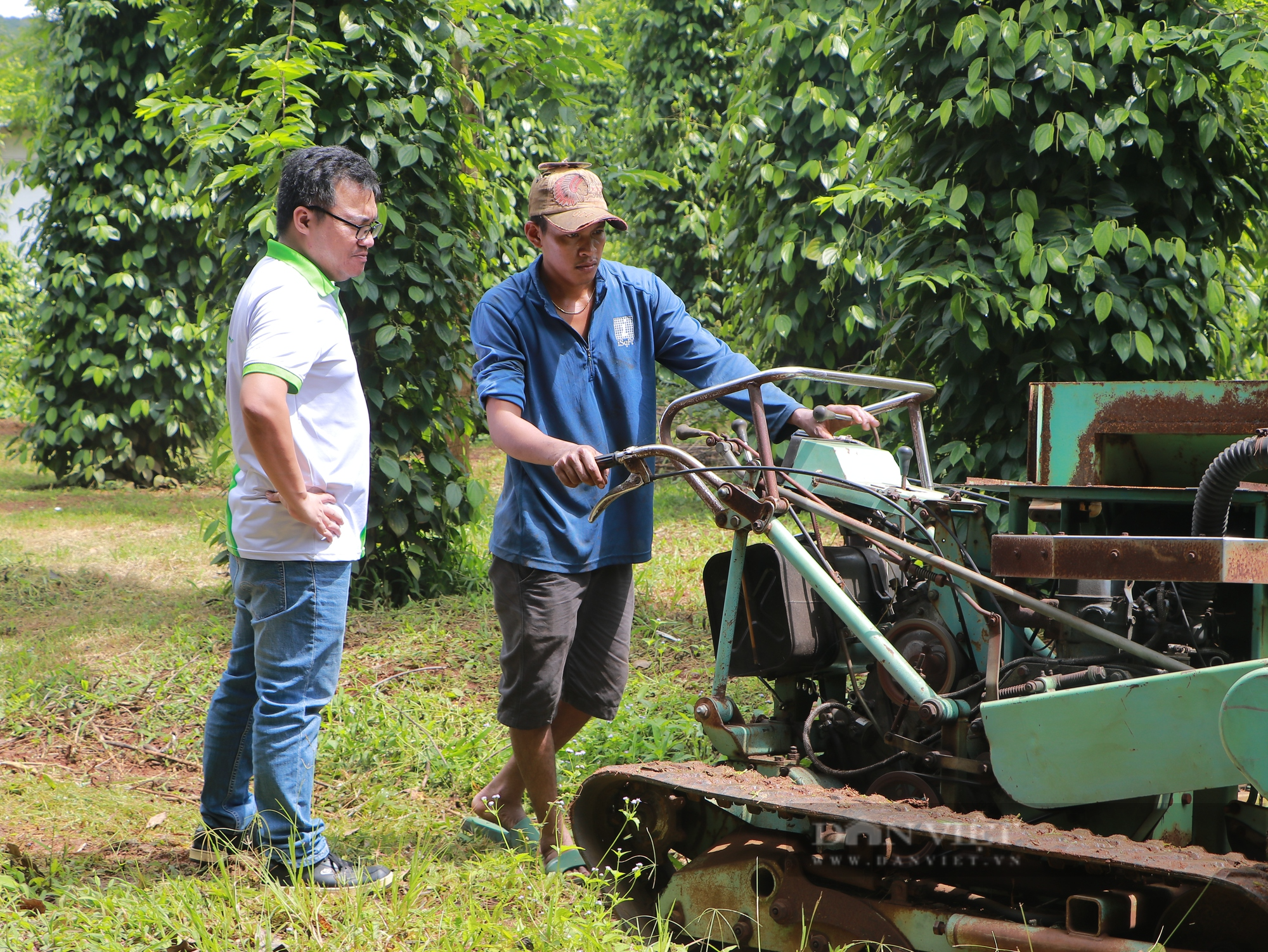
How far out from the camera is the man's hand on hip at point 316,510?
9.07ft

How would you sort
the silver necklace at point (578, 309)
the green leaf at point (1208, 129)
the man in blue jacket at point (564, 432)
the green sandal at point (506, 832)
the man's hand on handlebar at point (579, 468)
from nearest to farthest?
the man's hand on handlebar at point (579, 468) → the man in blue jacket at point (564, 432) → the silver necklace at point (578, 309) → the green sandal at point (506, 832) → the green leaf at point (1208, 129)

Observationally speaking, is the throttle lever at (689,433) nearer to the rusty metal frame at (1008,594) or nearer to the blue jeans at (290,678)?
the rusty metal frame at (1008,594)

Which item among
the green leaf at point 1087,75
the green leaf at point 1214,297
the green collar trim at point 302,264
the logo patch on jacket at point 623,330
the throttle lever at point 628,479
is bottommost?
the throttle lever at point 628,479

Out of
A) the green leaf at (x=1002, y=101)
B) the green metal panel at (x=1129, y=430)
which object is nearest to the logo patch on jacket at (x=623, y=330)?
the green metal panel at (x=1129, y=430)

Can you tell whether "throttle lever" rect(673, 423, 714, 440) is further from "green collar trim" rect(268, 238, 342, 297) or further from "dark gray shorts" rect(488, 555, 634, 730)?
"green collar trim" rect(268, 238, 342, 297)

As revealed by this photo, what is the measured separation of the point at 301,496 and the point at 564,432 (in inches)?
29.2

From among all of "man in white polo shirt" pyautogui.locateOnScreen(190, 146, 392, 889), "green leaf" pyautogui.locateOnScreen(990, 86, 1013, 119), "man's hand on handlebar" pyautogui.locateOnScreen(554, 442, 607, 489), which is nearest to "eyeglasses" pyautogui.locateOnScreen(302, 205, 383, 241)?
"man in white polo shirt" pyautogui.locateOnScreen(190, 146, 392, 889)

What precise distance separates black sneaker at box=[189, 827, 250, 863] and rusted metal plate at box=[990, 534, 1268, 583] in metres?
2.17

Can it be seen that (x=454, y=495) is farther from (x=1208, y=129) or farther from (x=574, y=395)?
(x=1208, y=129)

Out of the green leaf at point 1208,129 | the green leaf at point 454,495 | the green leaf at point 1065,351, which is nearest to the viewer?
the green leaf at point 1208,129

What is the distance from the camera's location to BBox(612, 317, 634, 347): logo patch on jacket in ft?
10.4

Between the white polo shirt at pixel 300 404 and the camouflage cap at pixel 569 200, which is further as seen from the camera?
the camouflage cap at pixel 569 200

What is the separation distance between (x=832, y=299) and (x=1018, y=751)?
5.17 m

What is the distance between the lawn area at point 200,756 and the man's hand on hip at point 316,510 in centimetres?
88
